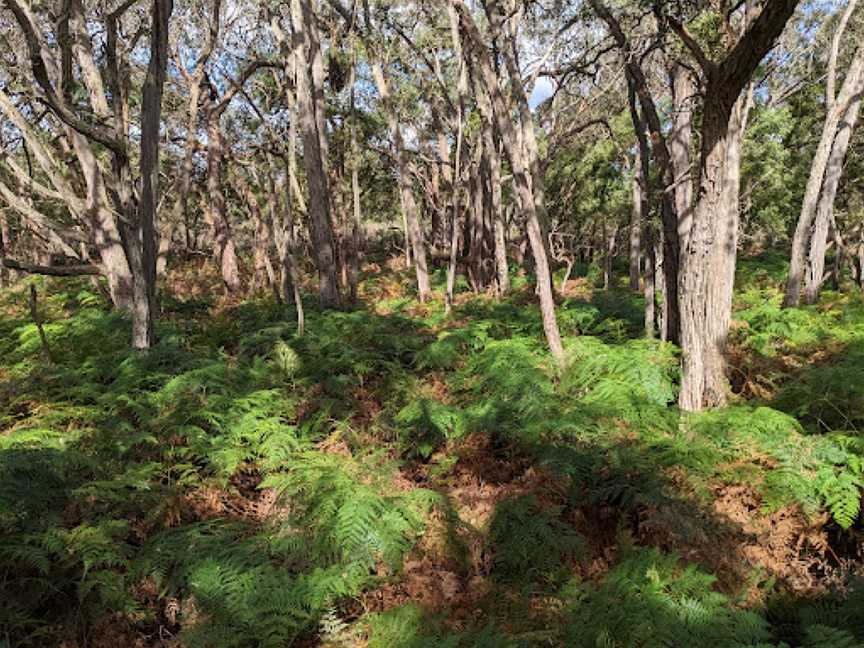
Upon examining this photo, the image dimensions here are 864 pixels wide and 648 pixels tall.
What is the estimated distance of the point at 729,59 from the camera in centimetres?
472

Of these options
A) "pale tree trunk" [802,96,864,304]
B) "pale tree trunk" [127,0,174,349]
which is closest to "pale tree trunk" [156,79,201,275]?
"pale tree trunk" [127,0,174,349]

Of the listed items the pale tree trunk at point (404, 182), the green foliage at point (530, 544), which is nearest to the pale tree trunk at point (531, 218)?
the green foliage at point (530, 544)

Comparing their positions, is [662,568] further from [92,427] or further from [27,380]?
[27,380]

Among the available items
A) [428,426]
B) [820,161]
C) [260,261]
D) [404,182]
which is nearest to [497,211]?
[404,182]

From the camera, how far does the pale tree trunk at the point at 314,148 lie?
10.1 meters

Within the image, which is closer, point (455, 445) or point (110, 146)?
Answer: point (455, 445)

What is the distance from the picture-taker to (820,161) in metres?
9.34

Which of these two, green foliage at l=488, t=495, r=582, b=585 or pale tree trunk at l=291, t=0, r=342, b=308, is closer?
green foliage at l=488, t=495, r=582, b=585

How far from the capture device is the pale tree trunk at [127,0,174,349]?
261 inches

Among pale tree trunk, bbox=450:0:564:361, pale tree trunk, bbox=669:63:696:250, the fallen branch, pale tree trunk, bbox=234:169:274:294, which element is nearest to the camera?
pale tree trunk, bbox=669:63:696:250

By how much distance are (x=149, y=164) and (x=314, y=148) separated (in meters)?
4.06

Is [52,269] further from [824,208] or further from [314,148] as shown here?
[824,208]

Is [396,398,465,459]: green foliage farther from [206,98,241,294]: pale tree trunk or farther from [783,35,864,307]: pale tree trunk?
[206,98,241,294]: pale tree trunk

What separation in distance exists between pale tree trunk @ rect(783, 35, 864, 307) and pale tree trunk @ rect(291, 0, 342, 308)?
29.0ft
